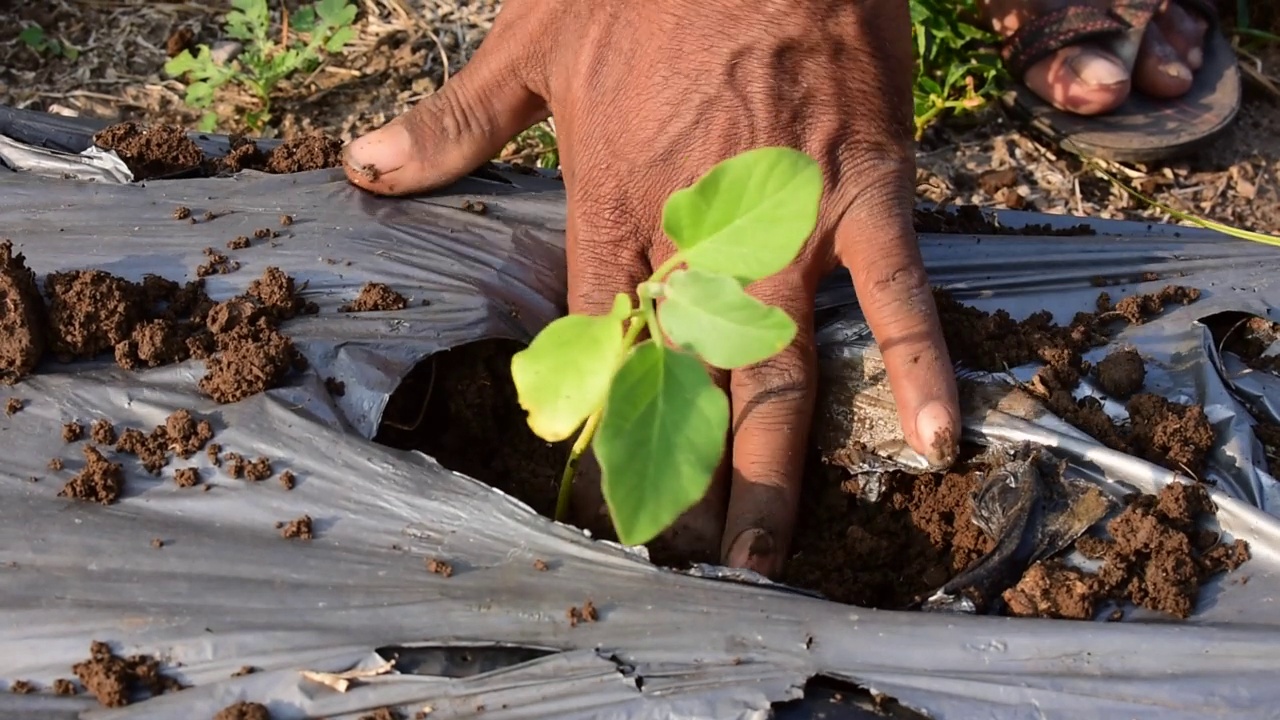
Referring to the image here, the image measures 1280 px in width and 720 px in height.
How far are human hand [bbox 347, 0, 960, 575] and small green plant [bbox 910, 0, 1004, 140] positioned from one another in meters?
0.97

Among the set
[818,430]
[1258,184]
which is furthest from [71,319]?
[1258,184]

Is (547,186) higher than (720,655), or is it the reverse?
(547,186)

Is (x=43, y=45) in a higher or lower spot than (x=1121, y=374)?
higher

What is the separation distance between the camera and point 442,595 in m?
1.00

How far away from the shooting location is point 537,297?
1.39 meters

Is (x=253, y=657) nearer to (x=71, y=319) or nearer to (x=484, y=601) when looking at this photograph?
(x=484, y=601)

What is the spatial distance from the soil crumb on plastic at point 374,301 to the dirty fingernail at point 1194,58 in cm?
201

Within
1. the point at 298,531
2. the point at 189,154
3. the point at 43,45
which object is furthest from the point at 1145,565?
the point at 43,45

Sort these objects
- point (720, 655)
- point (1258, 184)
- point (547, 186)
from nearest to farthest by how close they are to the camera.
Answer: point (720, 655) → point (547, 186) → point (1258, 184)

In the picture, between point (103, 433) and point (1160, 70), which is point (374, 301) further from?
point (1160, 70)

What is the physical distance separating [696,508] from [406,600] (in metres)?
0.35

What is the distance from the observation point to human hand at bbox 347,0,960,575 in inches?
46.6

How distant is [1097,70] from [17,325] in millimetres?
2079

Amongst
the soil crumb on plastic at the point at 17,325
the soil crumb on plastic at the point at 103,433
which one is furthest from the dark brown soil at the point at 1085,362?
the soil crumb on plastic at the point at 17,325
